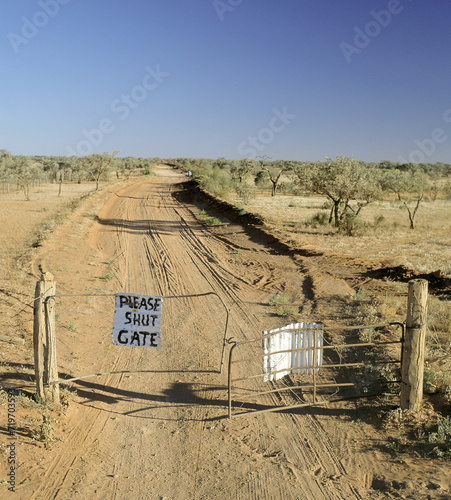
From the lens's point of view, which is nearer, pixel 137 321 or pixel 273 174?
pixel 137 321

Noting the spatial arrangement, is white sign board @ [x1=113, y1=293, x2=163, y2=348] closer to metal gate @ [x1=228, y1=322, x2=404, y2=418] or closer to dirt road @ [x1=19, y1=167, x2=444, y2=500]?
dirt road @ [x1=19, y1=167, x2=444, y2=500]

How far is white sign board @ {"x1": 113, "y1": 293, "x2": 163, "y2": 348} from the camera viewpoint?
6.87 m

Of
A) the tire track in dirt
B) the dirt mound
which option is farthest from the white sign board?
the dirt mound

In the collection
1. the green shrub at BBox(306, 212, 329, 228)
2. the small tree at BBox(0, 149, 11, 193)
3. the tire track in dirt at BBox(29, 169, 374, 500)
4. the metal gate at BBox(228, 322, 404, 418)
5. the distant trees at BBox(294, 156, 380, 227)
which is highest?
the small tree at BBox(0, 149, 11, 193)

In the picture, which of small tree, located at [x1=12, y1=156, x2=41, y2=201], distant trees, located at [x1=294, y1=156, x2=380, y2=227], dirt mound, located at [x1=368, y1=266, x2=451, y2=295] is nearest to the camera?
dirt mound, located at [x1=368, y1=266, x2=451, y2=295]

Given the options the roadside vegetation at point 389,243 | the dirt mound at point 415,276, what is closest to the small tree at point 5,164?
the roadside vegetation at point 389,243

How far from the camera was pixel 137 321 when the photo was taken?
6898mm

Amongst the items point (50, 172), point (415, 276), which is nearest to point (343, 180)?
point (415, 276)

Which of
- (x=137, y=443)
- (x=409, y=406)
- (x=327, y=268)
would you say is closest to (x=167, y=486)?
(x=137, y=443)

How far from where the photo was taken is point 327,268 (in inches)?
623

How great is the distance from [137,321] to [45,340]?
1463mm

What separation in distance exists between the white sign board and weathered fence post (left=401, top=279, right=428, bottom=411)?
3.95m

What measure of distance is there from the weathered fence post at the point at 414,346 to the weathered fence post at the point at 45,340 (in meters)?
5.59

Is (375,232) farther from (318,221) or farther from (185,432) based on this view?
(185,432)
